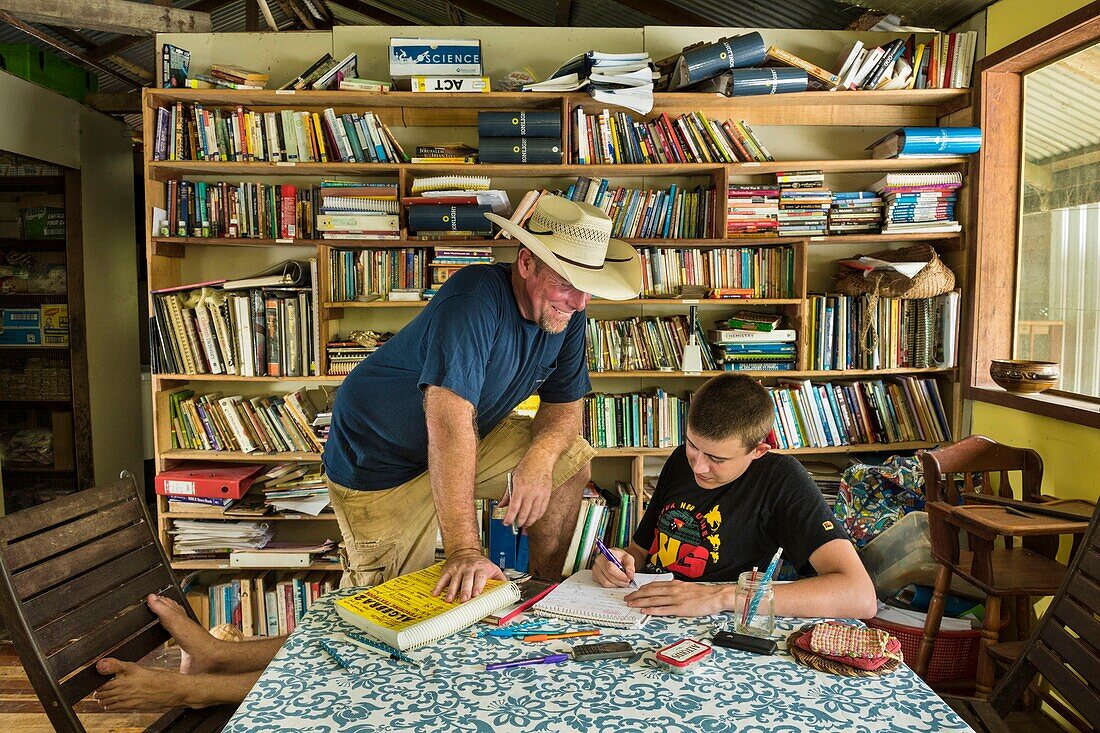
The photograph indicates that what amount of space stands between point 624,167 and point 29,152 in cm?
293

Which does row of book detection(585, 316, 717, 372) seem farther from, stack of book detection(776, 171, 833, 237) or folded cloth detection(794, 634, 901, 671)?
folded cloth detection(794, 634, 901, 671)

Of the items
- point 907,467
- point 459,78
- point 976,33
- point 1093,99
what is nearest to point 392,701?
point 907,467

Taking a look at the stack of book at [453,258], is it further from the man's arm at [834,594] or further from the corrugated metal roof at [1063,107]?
the corrugated metal roof at [1063,107]

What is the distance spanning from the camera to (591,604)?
156 centimetres

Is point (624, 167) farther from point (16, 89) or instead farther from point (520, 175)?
point (16, 89)

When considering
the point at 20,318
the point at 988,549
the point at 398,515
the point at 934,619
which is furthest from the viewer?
the point at 20,318

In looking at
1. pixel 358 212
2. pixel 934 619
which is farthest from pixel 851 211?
pixel 358 212

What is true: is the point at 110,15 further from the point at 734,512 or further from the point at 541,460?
the point at 734,512

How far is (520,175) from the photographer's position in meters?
3.65

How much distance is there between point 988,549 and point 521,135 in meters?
2.38

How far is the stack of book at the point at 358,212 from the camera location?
3463 mm

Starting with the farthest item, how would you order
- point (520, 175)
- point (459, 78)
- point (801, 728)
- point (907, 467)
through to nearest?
1. point (520, 175)
2. point (459, 78)
3. point (907, 467)
4. point (801, 728)

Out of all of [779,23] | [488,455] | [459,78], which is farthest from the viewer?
[779,23]

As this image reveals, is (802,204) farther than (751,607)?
Yes
